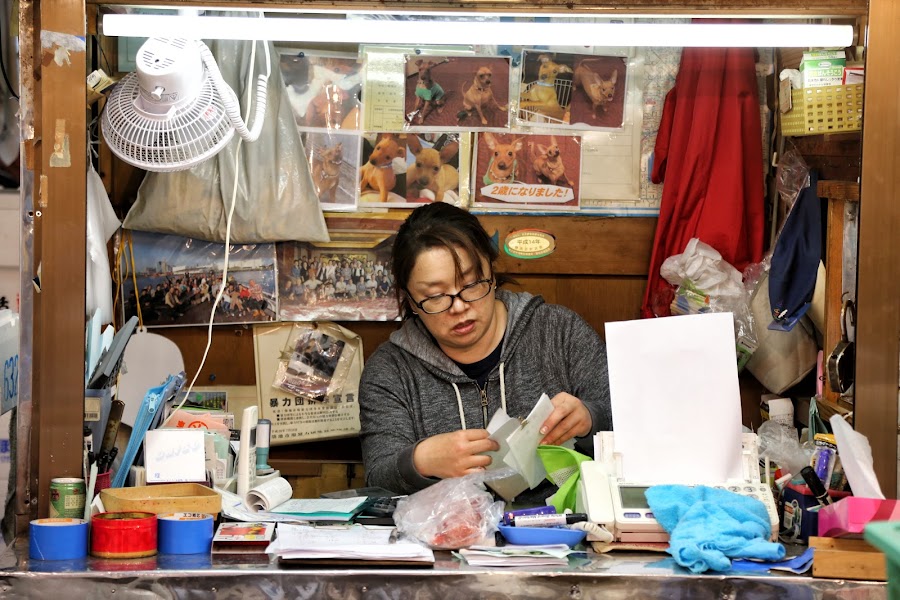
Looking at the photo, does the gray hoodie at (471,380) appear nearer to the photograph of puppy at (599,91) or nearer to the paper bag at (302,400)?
the paper bag at (302,400)

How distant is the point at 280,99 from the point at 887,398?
6.87 ft

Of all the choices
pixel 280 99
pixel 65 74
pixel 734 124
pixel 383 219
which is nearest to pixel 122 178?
pixel 280 99

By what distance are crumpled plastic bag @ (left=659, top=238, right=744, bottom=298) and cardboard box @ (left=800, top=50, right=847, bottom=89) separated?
30.1 inches

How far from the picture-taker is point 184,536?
2.04 m

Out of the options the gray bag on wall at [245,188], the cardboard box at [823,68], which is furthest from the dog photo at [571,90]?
the cardboard box at [823,68]

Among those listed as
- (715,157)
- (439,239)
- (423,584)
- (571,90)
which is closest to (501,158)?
(571,90)

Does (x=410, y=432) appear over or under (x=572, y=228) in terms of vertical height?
under

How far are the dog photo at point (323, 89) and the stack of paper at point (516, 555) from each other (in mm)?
→ 1927

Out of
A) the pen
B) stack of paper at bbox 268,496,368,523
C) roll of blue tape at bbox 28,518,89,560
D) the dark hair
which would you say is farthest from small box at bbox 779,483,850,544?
roll of blue tape at bbox 28,518,89,560

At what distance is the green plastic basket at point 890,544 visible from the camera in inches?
50.8

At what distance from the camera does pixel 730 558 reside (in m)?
1.97

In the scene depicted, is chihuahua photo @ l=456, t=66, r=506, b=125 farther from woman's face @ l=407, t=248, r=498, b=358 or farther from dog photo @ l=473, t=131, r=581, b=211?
woman's face @ l=407, t=248, r=498, b=358

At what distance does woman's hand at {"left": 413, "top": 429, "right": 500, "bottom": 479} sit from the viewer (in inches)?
93.4

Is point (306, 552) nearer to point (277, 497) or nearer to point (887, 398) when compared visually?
point (277, 497)
